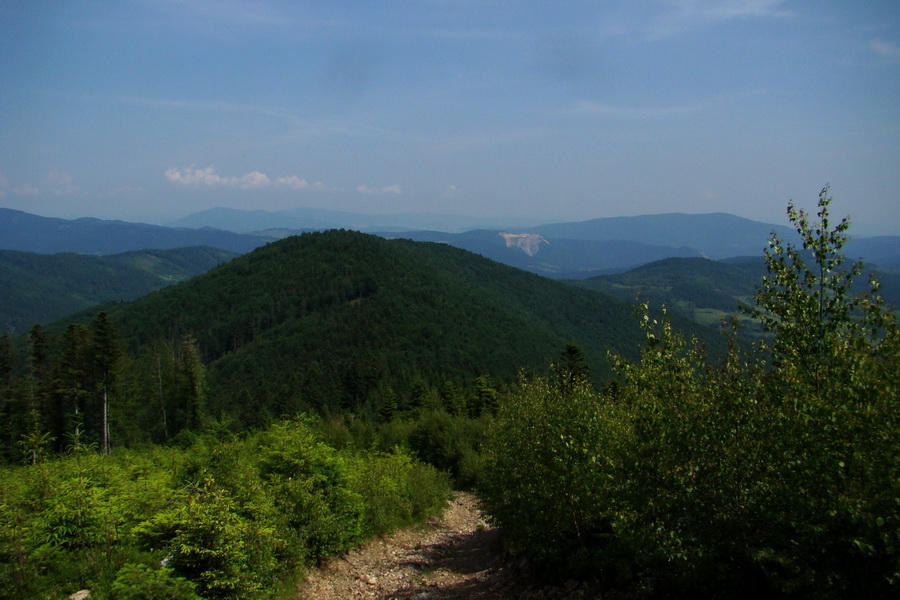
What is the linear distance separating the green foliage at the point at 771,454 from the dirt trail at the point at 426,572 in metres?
5.48

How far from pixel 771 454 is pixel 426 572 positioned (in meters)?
16.3

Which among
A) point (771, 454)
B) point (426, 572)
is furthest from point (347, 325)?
point (771, 454)

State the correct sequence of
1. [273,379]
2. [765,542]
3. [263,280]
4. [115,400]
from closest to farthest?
[765,542]
[115,400]
[273,379]
[263,280]

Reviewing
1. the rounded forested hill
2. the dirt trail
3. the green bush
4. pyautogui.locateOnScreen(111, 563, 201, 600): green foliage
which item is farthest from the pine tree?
pyautogui.locateOnScreen(111, 563, 201, 600): green foliage

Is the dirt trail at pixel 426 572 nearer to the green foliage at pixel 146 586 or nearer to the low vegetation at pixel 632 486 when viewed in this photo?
the low vegetation at pixel 632 486

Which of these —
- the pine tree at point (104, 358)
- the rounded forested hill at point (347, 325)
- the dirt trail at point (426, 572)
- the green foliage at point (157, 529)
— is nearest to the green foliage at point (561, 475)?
the dirt trail at point (426, 572)

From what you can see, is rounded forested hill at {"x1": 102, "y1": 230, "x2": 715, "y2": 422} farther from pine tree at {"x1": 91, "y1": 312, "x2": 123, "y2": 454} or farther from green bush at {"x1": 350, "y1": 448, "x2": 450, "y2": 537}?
green bush at {"x1": 350, "y1": 448, "x2": 450, "y2": 537}

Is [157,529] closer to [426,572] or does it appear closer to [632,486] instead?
[632,486]

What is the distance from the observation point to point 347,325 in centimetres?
10581

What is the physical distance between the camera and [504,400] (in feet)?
62.3

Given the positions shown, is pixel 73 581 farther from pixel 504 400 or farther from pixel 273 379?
pixel 273 379

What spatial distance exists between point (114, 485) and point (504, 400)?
12282 mm

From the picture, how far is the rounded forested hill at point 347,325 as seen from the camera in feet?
275

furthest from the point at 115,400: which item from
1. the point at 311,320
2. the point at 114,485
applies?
the point at 311,320
